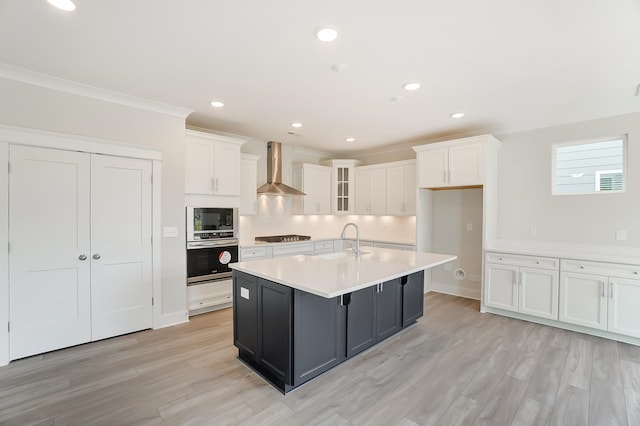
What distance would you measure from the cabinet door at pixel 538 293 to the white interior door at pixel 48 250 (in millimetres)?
5157

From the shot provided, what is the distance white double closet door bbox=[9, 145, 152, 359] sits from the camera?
2801mm

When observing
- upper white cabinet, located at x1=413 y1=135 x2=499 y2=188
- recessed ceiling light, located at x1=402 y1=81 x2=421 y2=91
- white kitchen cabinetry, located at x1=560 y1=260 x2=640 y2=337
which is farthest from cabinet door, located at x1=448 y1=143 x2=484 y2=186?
Answer: recessed ceiling light, located at x1=402 y1=81 x2=421 y2=91

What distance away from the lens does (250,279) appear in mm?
2688

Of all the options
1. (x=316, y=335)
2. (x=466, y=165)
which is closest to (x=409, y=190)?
(x=466, y=165)

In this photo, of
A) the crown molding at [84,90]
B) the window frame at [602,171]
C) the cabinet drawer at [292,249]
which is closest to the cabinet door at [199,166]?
the crown molding at [84,90]

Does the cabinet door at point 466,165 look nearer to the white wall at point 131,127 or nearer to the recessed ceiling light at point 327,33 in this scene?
the recessed ceiling light at point 327,33

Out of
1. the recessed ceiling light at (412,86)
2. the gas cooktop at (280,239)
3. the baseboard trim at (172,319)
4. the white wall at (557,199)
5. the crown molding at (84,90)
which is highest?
the recessed ceiling light at (412,86)

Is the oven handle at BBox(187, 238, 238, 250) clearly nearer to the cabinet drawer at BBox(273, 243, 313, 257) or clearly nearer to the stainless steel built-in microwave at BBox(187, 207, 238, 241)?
the stainless steel built-in microwave at BBox(187, 207, 238, 241)

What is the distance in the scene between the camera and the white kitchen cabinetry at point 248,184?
4820mm

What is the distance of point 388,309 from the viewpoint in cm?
328

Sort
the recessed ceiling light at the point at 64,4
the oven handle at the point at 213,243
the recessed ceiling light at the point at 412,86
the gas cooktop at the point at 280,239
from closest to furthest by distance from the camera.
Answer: the recessed ceiling light at the point at 64,4, the recessed ceiling light at the point at 412,86, the oven handle at the point at 213,243, the gas cooktop at the point at 280,239

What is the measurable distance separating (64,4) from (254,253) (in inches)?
135

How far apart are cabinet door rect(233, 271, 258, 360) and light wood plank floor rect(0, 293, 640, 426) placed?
200 mm

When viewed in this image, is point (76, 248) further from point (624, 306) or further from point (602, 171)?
point (602, 171)
